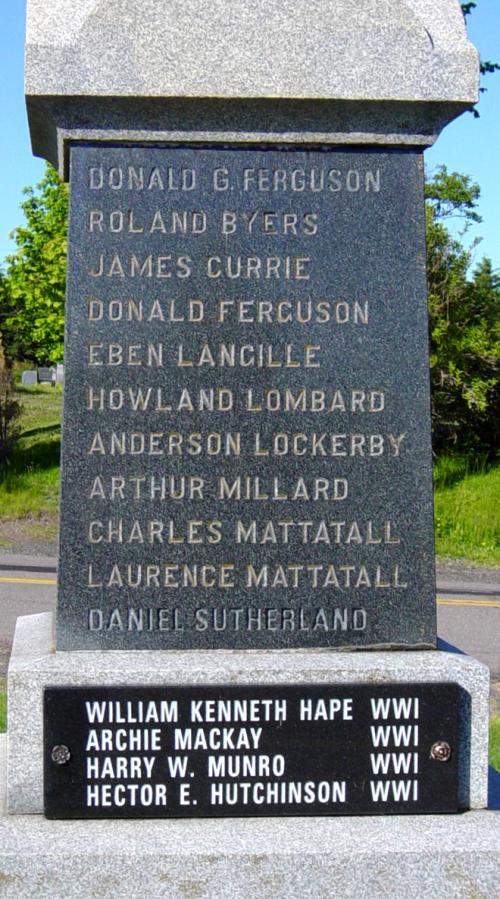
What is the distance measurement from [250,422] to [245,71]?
1282 mm

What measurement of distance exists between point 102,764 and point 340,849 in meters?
0.87

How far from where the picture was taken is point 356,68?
4.08 m

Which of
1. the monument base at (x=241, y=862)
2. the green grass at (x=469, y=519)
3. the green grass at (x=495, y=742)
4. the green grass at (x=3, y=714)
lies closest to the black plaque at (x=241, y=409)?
the monument base at (x=241, y=862)

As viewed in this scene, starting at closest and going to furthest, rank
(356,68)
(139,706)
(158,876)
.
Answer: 1. (158,876)
2. (139,706)
3. (356,68)

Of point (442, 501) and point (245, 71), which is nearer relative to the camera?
point (245, 71)

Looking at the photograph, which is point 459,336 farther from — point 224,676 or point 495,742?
point 224,676

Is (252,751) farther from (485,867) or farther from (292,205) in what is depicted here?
(292,205)

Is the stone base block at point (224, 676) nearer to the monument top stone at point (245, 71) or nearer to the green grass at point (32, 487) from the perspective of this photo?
the monument top stone at point (245, 71)

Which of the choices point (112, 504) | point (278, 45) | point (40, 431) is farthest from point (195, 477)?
point (40, 431)

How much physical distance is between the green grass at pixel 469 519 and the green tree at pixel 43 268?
10921 millimetres

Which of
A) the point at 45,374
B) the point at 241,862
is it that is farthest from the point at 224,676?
the point at 45,374

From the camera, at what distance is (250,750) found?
12.8 ft

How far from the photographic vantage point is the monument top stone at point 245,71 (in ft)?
13.1

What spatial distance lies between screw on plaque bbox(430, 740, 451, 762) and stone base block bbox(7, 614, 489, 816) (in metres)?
0.08
